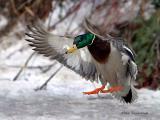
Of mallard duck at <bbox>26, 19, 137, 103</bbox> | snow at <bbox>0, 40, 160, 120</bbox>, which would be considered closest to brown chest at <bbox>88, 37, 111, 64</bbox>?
mallard duck at <bbox>26, 19, 137, 103</bbox>

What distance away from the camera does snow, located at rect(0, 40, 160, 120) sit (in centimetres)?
491

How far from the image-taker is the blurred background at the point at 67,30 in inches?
282

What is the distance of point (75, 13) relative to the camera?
28.0 ft

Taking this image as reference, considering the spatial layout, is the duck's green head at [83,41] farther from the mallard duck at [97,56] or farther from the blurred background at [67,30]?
the blurred background at [67,30]

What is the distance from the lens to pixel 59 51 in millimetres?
5426

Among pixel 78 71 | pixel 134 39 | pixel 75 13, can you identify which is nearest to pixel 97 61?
pixel 78 71

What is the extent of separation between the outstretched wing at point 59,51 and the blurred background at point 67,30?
0.73m

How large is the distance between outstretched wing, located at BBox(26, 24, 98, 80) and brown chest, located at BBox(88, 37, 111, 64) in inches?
14.2

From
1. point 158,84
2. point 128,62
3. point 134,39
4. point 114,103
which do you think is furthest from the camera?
point 134,39

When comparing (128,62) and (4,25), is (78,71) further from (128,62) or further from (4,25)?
(4,25)

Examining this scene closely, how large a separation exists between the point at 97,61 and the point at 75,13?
372 centimetres

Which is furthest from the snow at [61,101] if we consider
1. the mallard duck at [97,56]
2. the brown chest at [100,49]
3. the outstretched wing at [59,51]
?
the brown chest at [100,49]

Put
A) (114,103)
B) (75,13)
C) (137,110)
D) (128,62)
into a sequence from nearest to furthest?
(128,62)
(137,110)
(114,103)
(75,13)

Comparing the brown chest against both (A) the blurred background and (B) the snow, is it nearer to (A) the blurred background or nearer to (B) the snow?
(B) the snow
